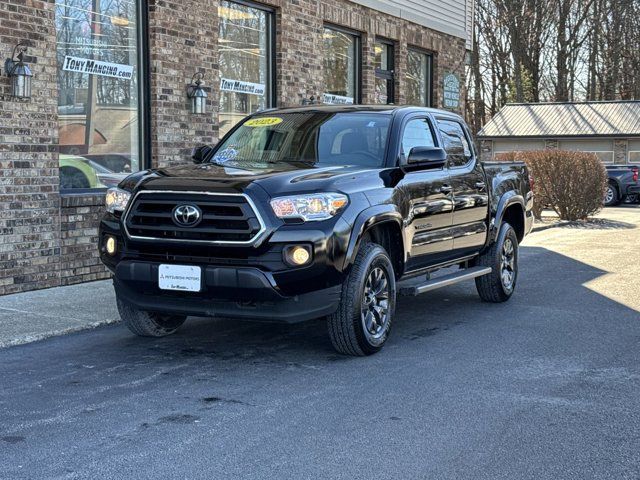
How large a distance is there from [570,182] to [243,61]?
33.3 ft

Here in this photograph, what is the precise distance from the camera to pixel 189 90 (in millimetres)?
11750

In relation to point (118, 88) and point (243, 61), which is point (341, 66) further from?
Answer: point (118, 88)

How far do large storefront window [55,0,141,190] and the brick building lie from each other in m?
0.01

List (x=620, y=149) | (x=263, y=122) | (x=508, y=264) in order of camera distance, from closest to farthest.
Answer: (x=263, y=122), (x=508, y=264), (x=620, y=149)

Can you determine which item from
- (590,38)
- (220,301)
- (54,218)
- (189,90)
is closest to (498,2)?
(590,38)

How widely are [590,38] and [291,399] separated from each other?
4547 cm

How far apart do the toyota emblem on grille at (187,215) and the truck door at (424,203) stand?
5.46ft

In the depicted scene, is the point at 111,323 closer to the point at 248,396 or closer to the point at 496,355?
the point at 248,396

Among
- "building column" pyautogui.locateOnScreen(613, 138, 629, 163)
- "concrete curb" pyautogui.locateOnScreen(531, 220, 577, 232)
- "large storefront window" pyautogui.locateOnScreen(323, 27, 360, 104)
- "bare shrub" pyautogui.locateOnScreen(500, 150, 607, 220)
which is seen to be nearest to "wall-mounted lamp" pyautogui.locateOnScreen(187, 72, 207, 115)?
"large storefront window" pyautogui.locateOnScreen(323, 27, 360, 104)

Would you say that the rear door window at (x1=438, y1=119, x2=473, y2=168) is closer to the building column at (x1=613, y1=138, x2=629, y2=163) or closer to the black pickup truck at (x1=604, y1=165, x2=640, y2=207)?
the black pickup truck at (x1=604, y1=165, x2=640, y2=207)

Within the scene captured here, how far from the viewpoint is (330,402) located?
5.39 m

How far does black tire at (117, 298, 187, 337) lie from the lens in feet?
23.1

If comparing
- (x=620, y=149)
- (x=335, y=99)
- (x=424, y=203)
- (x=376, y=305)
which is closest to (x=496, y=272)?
(x=424, y=203)

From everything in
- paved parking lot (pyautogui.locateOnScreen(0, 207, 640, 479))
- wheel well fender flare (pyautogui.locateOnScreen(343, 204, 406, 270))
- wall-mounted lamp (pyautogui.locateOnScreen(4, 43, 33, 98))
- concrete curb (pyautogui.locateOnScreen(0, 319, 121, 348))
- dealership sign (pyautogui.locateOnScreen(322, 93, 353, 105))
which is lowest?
paved parking lot (pyautogui.locateOnScreen(0, 207, 640, 479))
